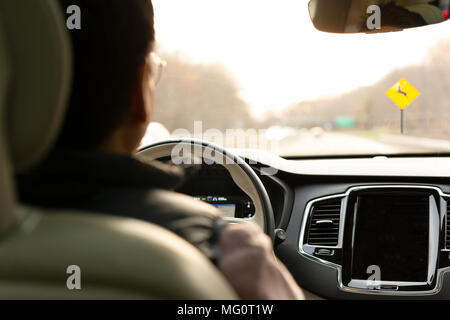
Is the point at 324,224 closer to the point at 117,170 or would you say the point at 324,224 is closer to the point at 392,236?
the point at 392,236

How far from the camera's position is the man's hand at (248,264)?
1.28m

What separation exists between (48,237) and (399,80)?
318 cm

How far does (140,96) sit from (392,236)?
117 inches

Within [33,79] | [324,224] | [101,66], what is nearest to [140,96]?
[101,66]

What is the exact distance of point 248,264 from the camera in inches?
50.3

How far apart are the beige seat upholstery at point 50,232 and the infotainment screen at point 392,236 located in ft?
9.43

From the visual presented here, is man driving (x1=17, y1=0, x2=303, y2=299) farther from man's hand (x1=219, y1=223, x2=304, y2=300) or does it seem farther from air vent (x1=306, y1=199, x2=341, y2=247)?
air vent (x1=306, y1=199, x2=341, y2=247)

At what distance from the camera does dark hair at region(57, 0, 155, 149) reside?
131 centimetres

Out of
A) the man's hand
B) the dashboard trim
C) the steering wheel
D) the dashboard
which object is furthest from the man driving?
the dashboard trim

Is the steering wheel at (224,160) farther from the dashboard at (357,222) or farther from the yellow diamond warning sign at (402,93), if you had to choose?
the yellow diamond warning sign at (402,93)

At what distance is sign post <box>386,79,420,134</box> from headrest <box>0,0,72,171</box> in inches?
116

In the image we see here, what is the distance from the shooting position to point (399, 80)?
389 cm

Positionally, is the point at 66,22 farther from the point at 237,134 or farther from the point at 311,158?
the point at 311,158

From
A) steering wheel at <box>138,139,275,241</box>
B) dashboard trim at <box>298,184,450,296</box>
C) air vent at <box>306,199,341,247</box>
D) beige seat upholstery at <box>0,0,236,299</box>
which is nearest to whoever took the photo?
beige seat upholstery at <box>0,0,236,299</box>
